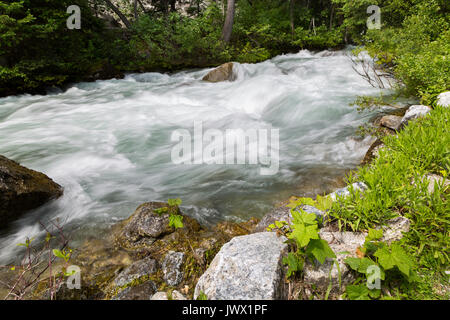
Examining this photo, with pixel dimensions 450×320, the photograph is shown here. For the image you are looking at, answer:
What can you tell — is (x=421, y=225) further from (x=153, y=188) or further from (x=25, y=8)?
(x=25, y=8)

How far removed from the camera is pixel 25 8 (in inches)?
412

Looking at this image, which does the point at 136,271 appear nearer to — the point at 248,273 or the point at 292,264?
the point at 248,273

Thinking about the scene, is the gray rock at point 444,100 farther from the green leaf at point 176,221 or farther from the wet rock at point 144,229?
the wet rock at point 144,229

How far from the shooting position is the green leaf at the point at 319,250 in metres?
1.82

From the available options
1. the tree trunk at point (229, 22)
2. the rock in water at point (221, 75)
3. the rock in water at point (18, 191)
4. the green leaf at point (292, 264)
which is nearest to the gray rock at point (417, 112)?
the green leaf at point (292, 264)

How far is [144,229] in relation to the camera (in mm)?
3018

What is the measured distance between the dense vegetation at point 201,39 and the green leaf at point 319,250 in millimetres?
4479

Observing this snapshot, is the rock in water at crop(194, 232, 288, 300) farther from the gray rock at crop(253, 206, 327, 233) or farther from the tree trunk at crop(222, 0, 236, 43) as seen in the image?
the tree trunk at crop(222, 0, 236, 43)

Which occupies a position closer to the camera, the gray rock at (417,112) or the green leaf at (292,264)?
the green leaf at (292,264)

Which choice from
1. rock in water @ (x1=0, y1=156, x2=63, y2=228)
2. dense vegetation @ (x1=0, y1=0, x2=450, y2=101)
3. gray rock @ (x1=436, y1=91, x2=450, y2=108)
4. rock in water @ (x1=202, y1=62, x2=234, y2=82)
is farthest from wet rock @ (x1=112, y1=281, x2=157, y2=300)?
rock in water @ (x1=202, y1=62, x2=234, y2=82)

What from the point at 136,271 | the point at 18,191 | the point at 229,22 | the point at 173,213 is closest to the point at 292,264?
the point at 136,271

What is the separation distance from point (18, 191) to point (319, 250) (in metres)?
3.80

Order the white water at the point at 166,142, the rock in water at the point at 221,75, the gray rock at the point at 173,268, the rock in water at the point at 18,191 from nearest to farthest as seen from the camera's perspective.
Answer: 1. the gray rock at the point at 173,268
2. the rock in water at the point at 18,191
3. the white water at the point at 166,142
4. the rock in water at the point at 221,75

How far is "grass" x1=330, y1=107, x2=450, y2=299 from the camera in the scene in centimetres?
191
